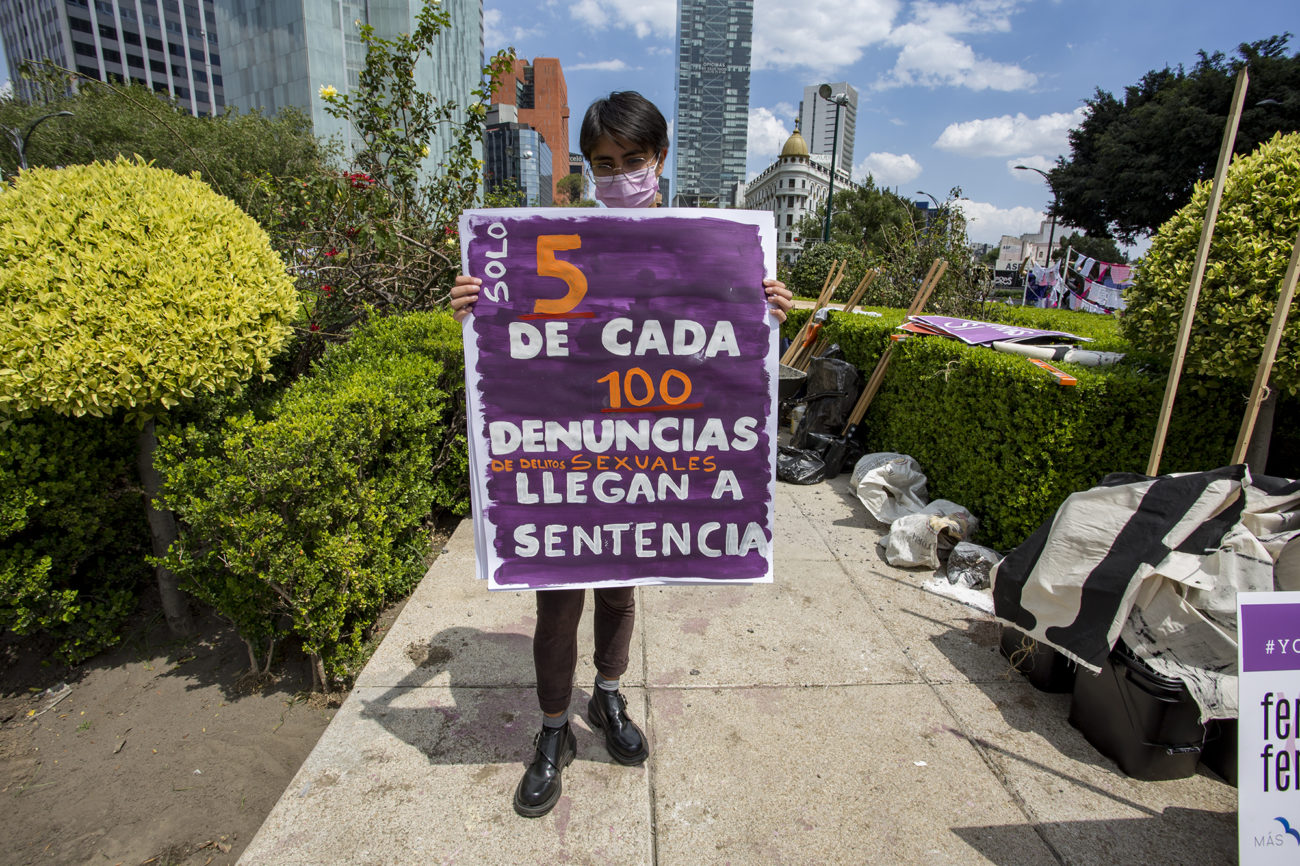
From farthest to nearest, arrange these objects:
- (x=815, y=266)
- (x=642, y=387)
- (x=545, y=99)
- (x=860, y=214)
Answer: (x=545, y=99) → (x=860, y=214) → (x=815, y=266) → (x=642, y=387)

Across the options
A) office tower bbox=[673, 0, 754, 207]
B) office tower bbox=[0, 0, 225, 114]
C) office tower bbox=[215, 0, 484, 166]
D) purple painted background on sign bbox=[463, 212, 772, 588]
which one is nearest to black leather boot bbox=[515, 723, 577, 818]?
purple painted background on sign bbox=[463, 212, 772, 588]

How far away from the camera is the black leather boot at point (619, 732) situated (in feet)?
7.81

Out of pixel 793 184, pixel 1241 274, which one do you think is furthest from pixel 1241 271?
pixel 793 184

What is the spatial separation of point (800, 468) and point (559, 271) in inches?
163

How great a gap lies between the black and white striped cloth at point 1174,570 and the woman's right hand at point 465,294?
242 centimetres

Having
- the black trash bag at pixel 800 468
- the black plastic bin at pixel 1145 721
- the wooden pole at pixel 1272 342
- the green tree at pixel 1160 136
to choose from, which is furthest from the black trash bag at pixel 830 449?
the green tree at pixel 1160 136

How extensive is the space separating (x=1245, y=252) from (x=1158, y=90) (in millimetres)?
38744

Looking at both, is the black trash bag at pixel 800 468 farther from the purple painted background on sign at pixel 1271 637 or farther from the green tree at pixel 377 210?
the purple painted background on sign at pixel 1271 637

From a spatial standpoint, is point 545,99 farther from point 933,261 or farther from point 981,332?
point 981,332

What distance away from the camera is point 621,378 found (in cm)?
207

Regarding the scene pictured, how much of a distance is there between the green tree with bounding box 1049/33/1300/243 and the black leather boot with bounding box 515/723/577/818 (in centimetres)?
3087

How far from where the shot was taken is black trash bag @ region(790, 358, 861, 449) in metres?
6.24

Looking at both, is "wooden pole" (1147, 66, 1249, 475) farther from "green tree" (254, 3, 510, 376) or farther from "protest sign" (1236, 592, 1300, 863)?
"green tree" (254, 3, 510, 376)

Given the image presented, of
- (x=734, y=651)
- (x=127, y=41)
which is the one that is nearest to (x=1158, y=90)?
(x=734, y=651)
